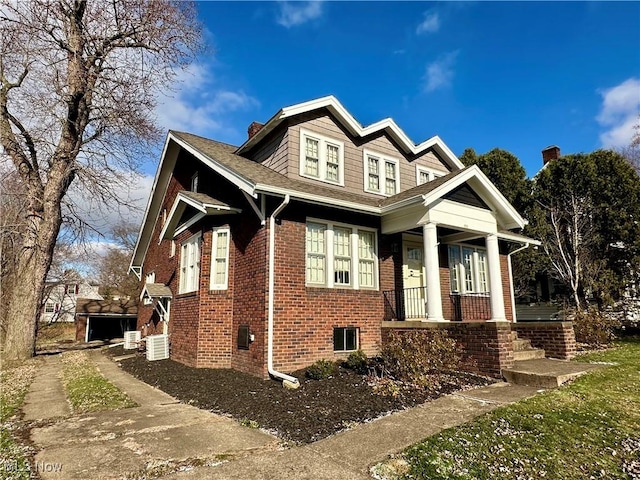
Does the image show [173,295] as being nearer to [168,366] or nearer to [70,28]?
[168,366]

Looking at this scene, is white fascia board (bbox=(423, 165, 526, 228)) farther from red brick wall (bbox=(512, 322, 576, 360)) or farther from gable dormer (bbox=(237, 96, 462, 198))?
red brick wall (bbox=(512, 322, 576, 360))

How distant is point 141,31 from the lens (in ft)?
48.5

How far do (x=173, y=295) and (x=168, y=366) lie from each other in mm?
2603

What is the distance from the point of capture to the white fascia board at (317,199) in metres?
8.05

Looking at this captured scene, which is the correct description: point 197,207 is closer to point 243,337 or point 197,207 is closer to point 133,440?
point 243,337

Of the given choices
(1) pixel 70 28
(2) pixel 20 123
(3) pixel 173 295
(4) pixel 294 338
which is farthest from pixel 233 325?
(1) pixel 70 28

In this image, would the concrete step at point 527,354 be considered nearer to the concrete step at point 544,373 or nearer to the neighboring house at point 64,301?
the concrete step at point 544,373

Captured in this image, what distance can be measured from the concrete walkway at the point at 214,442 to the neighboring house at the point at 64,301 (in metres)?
33.2

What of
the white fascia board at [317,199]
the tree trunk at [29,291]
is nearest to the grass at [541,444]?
the white fascia board at [317,199]

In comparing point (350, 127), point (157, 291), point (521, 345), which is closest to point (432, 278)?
point (521, 345)

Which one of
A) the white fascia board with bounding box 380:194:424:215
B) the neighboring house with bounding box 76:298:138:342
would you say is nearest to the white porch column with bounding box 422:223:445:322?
the white fascia board with bounding box 380:194:424:215

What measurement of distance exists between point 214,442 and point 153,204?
1527 centimetres

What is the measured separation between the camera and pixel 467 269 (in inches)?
491

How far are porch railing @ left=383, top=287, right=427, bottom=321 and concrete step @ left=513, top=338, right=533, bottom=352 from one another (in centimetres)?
243
